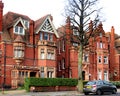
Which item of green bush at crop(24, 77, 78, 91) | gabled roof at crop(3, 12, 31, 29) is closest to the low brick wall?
green bush at crop(24, 77, 78, 91)

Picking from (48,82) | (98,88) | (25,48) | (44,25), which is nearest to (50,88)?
(48,82)

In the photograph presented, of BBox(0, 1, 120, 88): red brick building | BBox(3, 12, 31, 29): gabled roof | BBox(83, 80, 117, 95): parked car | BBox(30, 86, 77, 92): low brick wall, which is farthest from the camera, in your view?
BBox(3, 12, 31, 29): gabled roof

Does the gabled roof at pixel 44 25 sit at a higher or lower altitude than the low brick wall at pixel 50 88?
higher

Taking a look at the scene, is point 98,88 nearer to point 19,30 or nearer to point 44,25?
point 19,30

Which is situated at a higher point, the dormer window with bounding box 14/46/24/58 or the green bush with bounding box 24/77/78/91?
the dormer window with bounding box 14/46/24/58

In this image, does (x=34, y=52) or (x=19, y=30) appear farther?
(x=34, y=52)

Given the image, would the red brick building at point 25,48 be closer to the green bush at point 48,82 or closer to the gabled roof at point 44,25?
the gabled roof at point 44,25

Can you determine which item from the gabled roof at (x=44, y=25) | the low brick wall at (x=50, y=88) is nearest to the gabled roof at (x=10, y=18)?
the gabled roof at (x=44, y=25)

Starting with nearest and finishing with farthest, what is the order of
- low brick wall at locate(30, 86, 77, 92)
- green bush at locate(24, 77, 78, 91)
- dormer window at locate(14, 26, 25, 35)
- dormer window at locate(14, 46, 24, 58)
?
1. green bush at locate(24, 77, 78, 91)
2. low brick wall at locate(30, 86, 77, 92)
3. dormer window at locate(14, 46, 24, 58)
4. dormer window at locate(14, 26, 25, 35)

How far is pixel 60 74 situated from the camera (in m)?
57.2

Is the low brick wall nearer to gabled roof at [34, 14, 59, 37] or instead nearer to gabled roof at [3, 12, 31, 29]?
gabled roof at [34, 14, 59, 37]

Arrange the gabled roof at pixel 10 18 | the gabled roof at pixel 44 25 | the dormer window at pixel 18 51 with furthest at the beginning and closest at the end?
the gabled roof at pixel 44 25, the gabled roof at pixel 10 18, the dormer window at pixel 18 51

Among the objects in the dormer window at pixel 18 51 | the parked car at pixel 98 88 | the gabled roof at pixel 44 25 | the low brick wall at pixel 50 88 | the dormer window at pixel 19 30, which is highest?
the gabled roof at pixel 44 25

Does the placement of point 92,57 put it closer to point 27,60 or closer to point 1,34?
point 27,60
